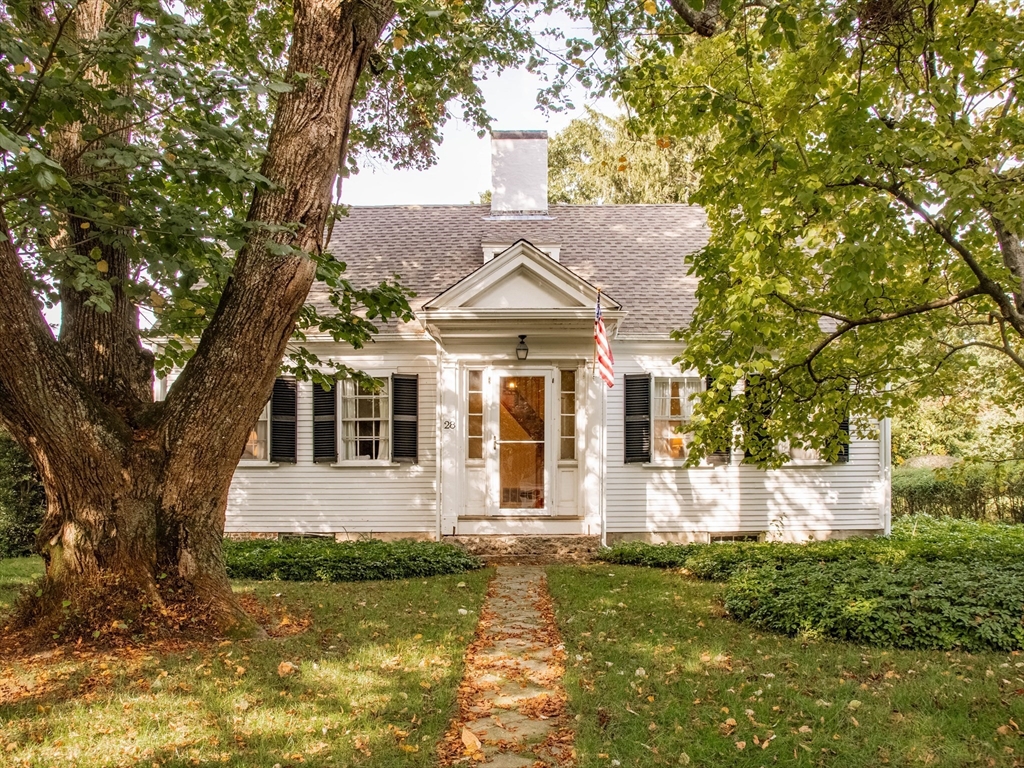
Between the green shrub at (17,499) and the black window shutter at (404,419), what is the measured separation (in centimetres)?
529

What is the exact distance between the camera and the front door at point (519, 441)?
10875mm

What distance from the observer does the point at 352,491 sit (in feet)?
38.2

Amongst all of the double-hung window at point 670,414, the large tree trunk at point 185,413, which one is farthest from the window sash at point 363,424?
the large tree trunk at point 185,413

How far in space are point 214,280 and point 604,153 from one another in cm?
2138

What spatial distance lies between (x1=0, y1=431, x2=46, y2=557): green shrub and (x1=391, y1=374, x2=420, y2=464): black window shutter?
529cm

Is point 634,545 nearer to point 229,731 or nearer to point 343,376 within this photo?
point 343,376

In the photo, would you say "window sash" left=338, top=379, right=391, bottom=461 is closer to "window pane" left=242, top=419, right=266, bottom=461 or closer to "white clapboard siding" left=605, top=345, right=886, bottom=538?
"window pane" left=242, top=419, right=266, bottom=461

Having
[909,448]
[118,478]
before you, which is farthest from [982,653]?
[909,448]

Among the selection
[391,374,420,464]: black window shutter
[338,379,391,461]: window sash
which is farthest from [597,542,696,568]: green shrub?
[338,379,391,461]: window sash

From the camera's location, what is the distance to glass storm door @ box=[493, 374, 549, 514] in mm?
10906

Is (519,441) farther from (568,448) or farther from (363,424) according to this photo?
(363,424)

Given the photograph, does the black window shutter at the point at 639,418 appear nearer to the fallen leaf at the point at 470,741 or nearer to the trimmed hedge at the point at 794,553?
the trimmed hedge at the point at 794,553

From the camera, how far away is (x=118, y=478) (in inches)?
206

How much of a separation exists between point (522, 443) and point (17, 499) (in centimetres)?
772
